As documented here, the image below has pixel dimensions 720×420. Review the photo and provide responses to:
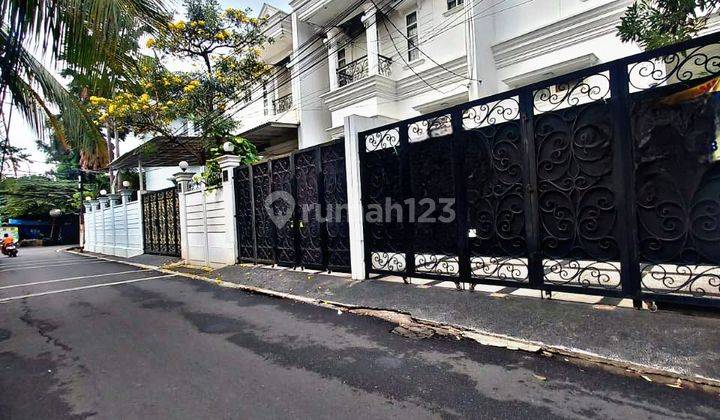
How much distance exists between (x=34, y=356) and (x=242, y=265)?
4.33 metres

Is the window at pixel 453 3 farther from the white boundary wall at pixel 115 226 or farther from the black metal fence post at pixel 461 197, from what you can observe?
the white boundary wall at pixel 115 226

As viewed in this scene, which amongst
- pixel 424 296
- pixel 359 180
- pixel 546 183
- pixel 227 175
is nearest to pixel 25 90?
pixel 227 175

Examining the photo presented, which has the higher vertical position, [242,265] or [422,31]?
[422,31]

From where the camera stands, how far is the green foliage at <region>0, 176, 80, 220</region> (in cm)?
2986

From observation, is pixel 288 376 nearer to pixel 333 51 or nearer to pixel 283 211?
pixel 283 211

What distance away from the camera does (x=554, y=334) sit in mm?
2869

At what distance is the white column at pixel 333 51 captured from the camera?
37.3 feet

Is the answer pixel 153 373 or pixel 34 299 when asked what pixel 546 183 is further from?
pixel 34 299

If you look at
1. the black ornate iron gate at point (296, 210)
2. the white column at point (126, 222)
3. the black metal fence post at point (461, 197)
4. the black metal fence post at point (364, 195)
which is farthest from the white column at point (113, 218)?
the black metal fence post at point (461, 197)

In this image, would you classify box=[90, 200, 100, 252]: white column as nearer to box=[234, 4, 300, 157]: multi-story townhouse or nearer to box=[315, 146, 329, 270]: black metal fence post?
box=[234, 4, 300, 157]: multi-story townhouse

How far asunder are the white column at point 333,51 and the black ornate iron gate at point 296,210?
17.0 feet

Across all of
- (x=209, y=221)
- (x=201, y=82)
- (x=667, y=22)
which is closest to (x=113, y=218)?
(x=201, y=82)

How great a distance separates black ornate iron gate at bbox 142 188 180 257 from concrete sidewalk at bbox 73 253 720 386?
7850 mm

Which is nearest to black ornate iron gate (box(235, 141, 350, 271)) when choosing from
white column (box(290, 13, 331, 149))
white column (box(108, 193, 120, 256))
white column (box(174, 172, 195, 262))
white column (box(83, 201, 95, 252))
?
white column (box(174, 172, 195, 262))
